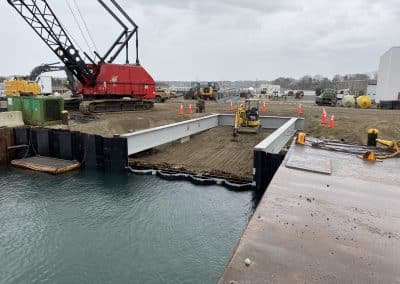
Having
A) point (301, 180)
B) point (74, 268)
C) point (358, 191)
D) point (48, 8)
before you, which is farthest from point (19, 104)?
point (358, 191)

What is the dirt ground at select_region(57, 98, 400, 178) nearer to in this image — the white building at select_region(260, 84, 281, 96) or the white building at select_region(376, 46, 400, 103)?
the white building at select_region(376, 46, 400, 103)

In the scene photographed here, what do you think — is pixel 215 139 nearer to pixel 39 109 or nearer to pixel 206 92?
pixel 39 109

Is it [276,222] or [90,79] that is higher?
[90,79]

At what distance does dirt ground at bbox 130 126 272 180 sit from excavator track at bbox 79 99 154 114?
732 centimetres

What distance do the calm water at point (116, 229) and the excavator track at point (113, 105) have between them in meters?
8.81

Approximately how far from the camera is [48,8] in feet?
61.4

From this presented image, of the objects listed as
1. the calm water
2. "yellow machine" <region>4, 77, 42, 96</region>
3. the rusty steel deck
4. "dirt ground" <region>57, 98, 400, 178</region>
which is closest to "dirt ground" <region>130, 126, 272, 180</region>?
"dirt ground" <region>57, 98, 400, 178</region>

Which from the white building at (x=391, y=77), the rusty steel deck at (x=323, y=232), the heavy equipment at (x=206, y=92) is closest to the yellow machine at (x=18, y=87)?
the heavy equipment at (x=206, y=92)

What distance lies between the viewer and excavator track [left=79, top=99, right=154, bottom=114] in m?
18.8

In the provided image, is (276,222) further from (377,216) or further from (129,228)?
(129,228)

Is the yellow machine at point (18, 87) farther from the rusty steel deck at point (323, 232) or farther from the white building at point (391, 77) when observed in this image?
the white building at point (391, 77)

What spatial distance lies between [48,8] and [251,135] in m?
14.0

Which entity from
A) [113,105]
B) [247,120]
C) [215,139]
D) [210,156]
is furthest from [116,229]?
[113,105]

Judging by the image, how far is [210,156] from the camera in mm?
12312
